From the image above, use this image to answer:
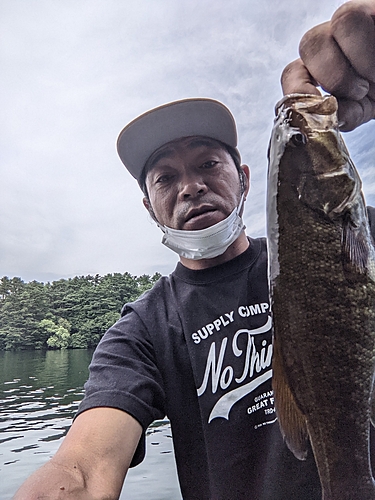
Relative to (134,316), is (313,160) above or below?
above

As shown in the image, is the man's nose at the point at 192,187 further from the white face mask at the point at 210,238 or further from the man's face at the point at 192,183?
the white face mask at the point at 210,238

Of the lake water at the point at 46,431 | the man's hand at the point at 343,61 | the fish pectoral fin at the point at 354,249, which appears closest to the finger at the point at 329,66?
the man's hand at the point at 343,61

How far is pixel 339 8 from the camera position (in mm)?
1278

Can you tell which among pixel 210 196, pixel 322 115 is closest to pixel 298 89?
pixel 322 115

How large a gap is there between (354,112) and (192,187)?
98 centimetres

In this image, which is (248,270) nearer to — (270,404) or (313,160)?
(270,404)

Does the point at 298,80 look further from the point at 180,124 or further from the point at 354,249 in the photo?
the point at 180,124

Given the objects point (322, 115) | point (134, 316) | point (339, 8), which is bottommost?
point (134, 316)

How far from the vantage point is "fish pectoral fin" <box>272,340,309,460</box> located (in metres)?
1.10

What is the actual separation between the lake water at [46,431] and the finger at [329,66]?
8.52 m

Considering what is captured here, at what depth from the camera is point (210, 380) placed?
195cm

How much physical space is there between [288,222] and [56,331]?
1584 inches

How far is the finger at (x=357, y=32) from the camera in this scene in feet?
4.06

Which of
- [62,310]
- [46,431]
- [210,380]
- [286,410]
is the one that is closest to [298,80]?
[286,410]
